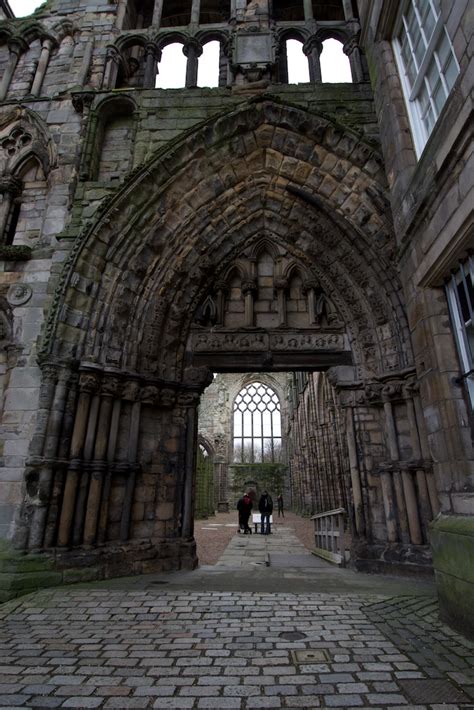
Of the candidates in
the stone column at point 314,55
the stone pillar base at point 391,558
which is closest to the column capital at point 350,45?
the stone column at point 314,55

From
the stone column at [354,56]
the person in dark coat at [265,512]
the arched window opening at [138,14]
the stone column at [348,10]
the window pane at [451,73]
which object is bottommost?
the person in dark coat at [265,512]

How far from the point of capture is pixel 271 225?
27.7 ft

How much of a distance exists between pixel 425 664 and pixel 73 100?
33.4 feet

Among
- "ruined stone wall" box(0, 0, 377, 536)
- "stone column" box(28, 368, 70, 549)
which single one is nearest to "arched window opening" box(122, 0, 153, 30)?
"ruined stone wall" box(0, 0, 377, 536)

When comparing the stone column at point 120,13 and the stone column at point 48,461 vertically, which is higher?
the stone column at point 120,13

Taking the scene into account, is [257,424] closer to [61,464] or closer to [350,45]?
[350,45]

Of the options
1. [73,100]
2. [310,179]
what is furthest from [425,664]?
[73,100]

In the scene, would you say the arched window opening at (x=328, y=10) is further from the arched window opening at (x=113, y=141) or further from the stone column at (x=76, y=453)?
the stone column at (x=76, y=453)

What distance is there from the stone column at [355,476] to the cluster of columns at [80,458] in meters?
2.79

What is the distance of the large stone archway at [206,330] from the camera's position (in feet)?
19.4

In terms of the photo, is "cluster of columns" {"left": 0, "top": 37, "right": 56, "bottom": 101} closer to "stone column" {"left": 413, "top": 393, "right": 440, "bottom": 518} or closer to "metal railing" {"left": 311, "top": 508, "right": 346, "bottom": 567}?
"stone column" {"left": 413, "top": 393, "right": 440, "bottom": 518}

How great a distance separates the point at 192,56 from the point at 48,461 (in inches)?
364

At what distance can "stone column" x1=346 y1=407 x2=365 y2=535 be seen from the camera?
6.59 meters

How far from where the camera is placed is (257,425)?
31188 millimetres
